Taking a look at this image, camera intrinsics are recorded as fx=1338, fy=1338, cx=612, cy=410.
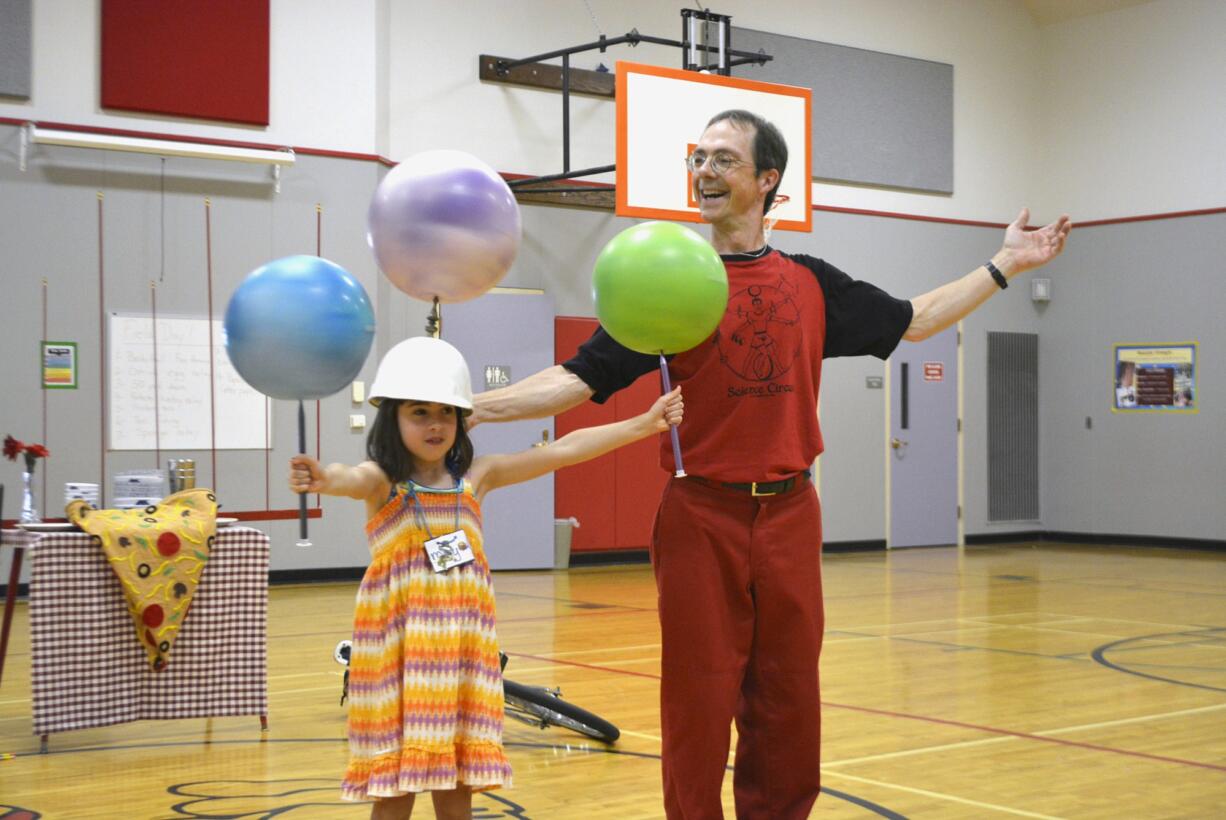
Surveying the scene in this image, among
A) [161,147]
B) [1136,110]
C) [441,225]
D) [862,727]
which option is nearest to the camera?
[441,225]

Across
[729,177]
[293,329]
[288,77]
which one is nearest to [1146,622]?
[729,177]

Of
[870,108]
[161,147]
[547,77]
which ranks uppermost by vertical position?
[870,108]

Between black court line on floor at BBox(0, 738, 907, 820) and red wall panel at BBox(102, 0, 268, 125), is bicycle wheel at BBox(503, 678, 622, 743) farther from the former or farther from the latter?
red wall panel at BBox(102, 0, 268, 125)

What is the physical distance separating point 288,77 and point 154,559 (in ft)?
19.7

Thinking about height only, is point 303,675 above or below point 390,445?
below

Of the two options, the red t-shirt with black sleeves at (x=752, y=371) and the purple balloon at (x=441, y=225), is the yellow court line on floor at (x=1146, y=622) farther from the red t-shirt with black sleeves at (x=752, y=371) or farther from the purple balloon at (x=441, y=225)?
the purple balloon at (x=441, y=225)

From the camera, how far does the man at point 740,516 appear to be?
2801 millimetres

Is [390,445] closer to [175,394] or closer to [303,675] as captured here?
[303,675]

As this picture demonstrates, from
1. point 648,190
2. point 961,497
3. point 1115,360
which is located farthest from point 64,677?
point 1115,360

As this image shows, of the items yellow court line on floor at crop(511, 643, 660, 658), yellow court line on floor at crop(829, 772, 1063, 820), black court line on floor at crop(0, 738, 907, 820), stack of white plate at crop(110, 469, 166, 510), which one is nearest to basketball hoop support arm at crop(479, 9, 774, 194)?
yellow court line on floor at crop(511, 643, 660, 658)

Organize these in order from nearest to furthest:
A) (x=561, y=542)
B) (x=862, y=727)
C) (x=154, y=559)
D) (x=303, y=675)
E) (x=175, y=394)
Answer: (x=154, y=559), (x=862, y=727), (x=303, y=675), (x=175, y=394), (x=561, y=542)

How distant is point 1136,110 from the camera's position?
44.2 feet

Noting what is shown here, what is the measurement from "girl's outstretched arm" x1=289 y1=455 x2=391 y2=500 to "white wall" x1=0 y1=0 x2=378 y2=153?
7.14 metres

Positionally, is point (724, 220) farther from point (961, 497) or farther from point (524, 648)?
point (961, 497)
